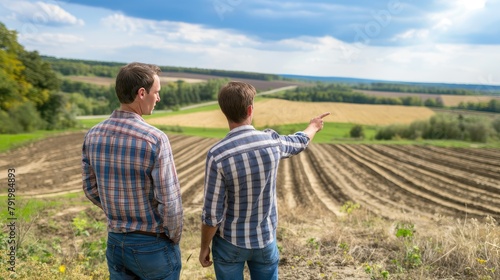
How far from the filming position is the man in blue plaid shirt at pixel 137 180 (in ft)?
7.57

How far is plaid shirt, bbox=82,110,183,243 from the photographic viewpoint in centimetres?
231

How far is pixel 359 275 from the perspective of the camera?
13.5 ft

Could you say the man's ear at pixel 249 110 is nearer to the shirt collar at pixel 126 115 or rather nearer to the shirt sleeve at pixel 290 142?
the shirt sleeve at pixel 290 142

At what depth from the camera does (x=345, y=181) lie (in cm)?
1755

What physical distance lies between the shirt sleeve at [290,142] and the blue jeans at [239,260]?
0.58m

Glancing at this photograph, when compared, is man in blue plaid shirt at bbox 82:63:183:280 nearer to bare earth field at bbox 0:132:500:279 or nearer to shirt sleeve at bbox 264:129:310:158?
shirt sleeve at bbox 264:129:310:158

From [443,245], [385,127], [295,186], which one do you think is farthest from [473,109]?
[443,245]

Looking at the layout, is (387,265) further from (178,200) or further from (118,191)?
(118,191)

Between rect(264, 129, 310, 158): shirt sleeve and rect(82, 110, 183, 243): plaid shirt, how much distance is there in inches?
26.0

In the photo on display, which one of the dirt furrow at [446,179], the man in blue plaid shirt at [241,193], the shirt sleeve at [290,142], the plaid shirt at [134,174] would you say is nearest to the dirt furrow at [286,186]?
the dirt furrow at [446,179]

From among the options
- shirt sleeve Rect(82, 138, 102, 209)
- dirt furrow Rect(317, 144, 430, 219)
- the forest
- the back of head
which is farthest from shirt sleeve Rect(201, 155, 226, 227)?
the forest

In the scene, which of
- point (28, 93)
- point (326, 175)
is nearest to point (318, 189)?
point (326, 175)

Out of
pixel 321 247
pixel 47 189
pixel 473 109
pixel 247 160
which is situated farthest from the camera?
pixel 473 109

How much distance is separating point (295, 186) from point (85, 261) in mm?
12635
